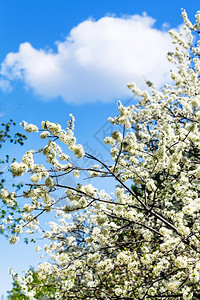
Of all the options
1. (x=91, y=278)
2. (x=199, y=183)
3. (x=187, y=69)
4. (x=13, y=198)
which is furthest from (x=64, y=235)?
(x=187, y=69)

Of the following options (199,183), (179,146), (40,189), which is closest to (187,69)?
(199,183)

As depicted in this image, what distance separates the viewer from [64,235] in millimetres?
10250

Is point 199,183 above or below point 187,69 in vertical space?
below

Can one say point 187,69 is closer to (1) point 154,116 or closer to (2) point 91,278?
(1) point 154,116

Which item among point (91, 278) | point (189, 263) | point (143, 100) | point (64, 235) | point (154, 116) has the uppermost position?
point (143, 100)

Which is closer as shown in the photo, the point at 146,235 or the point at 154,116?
the point at 146,235

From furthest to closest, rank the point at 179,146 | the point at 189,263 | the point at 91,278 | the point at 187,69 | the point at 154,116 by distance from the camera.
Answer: the point at 187,69, the point at 154,116, the point at 91,278, the point at 179,146, the point at 189,263

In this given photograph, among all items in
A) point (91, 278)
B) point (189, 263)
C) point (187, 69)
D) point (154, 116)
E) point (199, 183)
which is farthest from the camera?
point (187, 69)

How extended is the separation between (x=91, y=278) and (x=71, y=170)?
3.07m

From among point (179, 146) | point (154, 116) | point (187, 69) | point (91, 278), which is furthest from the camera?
point (187, 69)

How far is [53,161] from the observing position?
4824 mm

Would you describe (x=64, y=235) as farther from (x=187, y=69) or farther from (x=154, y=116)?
(x=187, y=69)

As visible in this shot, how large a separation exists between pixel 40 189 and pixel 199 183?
14.8 feet

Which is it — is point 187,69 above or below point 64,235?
above
